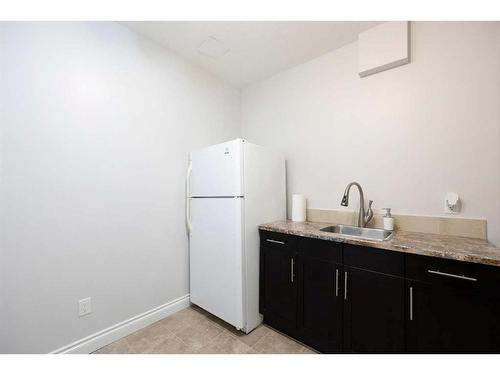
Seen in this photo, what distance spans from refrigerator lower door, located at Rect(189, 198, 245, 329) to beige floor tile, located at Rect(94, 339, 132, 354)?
64 centimetres

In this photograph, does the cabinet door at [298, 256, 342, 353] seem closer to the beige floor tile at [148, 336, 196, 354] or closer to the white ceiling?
the beige floor tile at [148, 336, 196, 354]

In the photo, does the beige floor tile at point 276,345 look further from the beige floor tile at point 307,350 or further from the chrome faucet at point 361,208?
the chrome faucet at point 361,208

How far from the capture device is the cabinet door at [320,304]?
1.45m

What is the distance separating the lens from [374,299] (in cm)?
131

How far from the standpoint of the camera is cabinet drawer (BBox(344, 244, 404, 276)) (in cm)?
124

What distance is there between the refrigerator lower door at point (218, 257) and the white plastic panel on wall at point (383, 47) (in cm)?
156

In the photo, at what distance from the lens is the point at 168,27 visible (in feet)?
5.97

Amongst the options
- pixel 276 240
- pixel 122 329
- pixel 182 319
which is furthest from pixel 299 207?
pixel 122 329

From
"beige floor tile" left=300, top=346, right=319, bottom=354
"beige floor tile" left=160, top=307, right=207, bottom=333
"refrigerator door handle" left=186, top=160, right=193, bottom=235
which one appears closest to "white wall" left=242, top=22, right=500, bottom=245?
"refrigerator door handle" left=186, top=160, right=193, bottom=235

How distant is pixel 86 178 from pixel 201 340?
59.2 inches

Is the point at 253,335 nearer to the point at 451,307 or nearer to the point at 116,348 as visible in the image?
the point at 116,348

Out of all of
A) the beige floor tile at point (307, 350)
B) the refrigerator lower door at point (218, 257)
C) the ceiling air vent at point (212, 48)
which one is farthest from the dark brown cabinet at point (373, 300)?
the ceiling air vent at point (212, 48)
